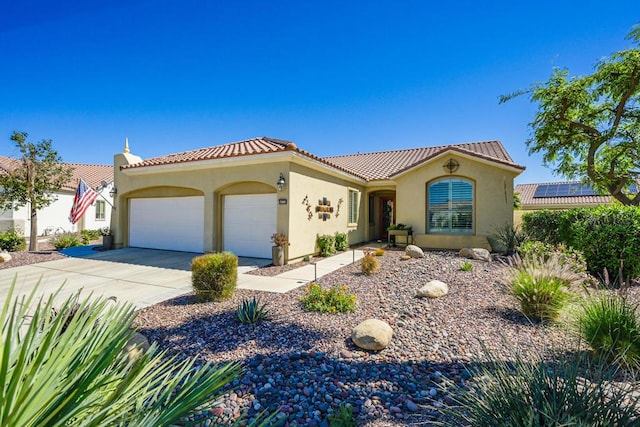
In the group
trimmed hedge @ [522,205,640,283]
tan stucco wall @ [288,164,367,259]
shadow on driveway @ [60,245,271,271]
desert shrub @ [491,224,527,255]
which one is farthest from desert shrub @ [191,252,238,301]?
desert shrub @ [491,224,527,255]

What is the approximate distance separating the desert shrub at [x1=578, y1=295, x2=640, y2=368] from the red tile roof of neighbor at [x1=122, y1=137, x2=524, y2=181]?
895 centimetres

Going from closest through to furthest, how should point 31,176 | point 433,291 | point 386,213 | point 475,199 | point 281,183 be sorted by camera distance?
1. point 433,291
2. point 281,183
3. point 475,199
4. point 31,176
5. point 386,213

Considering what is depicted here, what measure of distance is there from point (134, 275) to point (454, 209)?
13.4 metres

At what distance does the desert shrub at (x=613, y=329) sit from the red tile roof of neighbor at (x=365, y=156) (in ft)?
29.4

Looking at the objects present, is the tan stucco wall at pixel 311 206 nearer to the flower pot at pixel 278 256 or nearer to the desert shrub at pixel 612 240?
the flower pot at pixel 278 256

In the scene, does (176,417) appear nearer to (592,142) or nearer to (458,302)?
(458,302)

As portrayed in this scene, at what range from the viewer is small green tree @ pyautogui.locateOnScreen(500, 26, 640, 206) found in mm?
11258

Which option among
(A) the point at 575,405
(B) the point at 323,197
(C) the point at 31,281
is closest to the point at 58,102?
(C) the point at 31,281

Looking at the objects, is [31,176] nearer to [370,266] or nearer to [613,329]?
[370,266]

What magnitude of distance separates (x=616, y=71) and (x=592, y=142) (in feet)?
9.06

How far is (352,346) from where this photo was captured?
4434mm

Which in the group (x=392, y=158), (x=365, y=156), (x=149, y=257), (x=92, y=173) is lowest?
(x=149, y=257)

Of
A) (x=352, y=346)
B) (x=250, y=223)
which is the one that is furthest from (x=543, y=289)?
(x=250, y=223)

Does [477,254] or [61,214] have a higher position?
[61,214]
